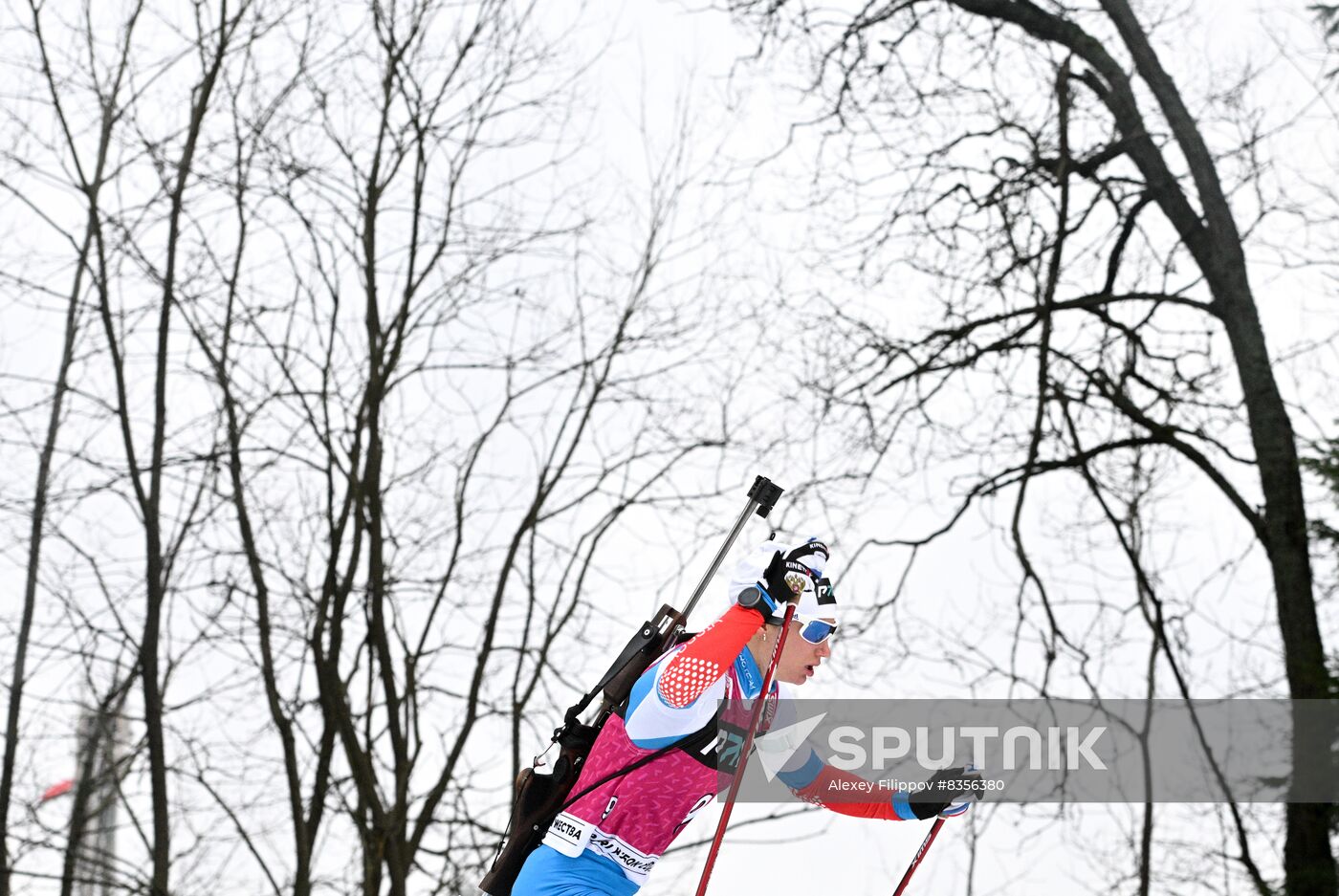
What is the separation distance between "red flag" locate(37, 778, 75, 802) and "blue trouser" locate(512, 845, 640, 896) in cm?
361

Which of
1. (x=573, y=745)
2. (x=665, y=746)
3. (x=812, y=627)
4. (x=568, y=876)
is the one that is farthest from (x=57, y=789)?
(x=812, y=627)

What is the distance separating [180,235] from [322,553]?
1.36 m

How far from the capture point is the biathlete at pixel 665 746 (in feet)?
7.22

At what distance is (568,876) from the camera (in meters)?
2.24

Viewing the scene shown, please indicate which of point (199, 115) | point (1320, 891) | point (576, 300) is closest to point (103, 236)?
point (199, 115)

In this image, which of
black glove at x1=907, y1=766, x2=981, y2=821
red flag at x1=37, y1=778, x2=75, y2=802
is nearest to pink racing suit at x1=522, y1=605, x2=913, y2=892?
black glove at x1=907, y1=766, x2=981, y2=821

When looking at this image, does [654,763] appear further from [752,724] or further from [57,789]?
[57,789]

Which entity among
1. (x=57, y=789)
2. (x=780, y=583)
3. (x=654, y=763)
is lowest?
(x=654, y=763)

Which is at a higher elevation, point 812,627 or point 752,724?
point 812,627

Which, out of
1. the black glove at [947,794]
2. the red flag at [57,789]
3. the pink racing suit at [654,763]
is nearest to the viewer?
the pink racing suit at [654,763]

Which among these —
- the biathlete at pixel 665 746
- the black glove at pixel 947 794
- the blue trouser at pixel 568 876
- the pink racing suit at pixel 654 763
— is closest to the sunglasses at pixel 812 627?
the biathlete at pixel 665 746

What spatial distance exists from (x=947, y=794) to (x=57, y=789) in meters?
4.15

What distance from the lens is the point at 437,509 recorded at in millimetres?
5215

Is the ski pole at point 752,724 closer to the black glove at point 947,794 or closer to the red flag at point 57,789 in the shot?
the black glove at point 947,794
